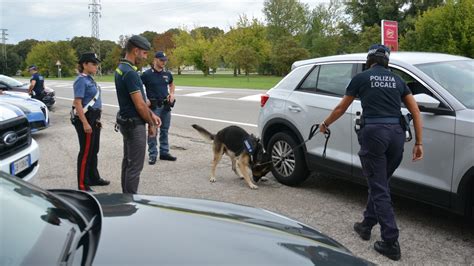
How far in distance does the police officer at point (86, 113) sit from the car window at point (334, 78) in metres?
2.85

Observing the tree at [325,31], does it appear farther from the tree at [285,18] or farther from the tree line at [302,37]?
the tree at [285,18]

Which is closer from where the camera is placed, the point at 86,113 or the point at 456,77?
the point at 456,77

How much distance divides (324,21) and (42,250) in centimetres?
7219

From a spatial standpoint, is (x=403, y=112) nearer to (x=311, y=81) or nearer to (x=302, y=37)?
(x=311, y=81)

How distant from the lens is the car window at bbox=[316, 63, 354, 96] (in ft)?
15.8

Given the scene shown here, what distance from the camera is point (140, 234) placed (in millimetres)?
1864

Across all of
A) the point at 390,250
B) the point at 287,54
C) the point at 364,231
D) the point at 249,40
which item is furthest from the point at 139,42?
the point at 249,40

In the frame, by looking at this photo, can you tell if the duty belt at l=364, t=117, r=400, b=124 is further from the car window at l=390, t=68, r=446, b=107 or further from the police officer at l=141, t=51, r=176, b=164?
the police officer at l=141, t=51, r=176, b=164

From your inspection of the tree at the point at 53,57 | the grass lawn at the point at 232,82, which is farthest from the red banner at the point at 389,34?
the tree at the point at 53,57

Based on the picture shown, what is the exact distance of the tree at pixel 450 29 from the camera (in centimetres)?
2859

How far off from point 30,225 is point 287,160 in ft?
13.2

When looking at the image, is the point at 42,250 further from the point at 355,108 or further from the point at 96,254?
the point at 355,108

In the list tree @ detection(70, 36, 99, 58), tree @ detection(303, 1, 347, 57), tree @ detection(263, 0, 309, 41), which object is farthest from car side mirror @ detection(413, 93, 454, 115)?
tree @ detection(70, 36, 99, 58)

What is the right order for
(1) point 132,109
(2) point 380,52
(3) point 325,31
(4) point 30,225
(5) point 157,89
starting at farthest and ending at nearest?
(3) point 325,31 < (5) point 157,89 < (1) point 132,109 < (2) point 380,52 < (4) point 30,225
